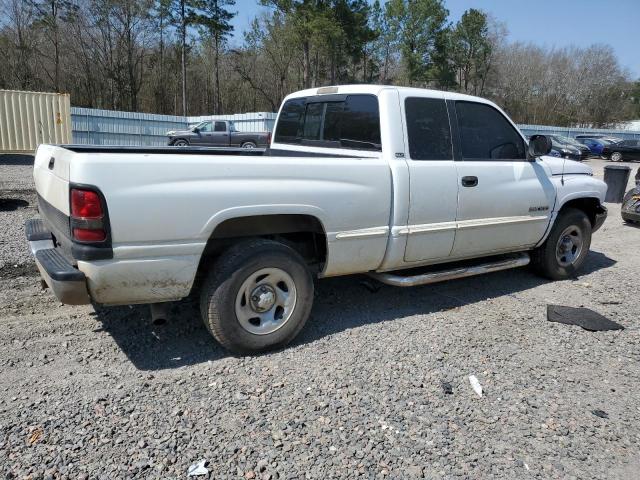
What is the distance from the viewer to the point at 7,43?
121 ft

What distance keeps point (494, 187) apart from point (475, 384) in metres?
2.07

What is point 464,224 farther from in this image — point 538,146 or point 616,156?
point 616,156

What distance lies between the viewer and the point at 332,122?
4801 millimetres

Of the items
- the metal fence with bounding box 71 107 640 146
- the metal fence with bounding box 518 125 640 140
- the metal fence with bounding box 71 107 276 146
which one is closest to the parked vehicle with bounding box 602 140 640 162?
the metal fence with bounding box 518 125 640 140

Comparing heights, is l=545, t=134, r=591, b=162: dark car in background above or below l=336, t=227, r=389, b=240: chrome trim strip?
above

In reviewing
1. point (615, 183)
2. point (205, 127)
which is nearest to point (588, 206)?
point (615, 183)

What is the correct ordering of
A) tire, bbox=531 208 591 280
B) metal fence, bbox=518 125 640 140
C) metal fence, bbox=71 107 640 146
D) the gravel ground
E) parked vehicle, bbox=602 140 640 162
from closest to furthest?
the gravel ground → tire, bbox=531 208 591 280 → metal fence, bbox=71 107 640 146 → parked vehicle, bbox=602 140 640 162 → metal fence, bbox=518 125 640 140

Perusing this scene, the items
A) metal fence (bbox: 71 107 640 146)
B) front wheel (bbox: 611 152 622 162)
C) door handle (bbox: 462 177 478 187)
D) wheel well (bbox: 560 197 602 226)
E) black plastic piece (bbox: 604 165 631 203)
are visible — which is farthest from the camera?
front wheel (bbox: 611 152 622 162)

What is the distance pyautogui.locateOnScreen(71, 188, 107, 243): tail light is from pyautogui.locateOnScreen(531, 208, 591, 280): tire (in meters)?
4.72

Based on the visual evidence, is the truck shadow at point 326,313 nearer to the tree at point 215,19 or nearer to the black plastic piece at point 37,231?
the black plastic piece at point 37,231

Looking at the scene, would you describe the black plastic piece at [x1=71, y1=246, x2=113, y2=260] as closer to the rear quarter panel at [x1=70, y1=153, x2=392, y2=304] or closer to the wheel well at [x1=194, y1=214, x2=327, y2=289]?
the rear quarter panel at [x1=70, y1=153, x2=392, y2=304]

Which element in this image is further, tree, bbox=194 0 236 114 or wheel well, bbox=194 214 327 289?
tree, bbox=194 0 236 114

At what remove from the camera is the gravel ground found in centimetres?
266

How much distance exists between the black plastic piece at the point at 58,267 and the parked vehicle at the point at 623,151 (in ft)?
115
